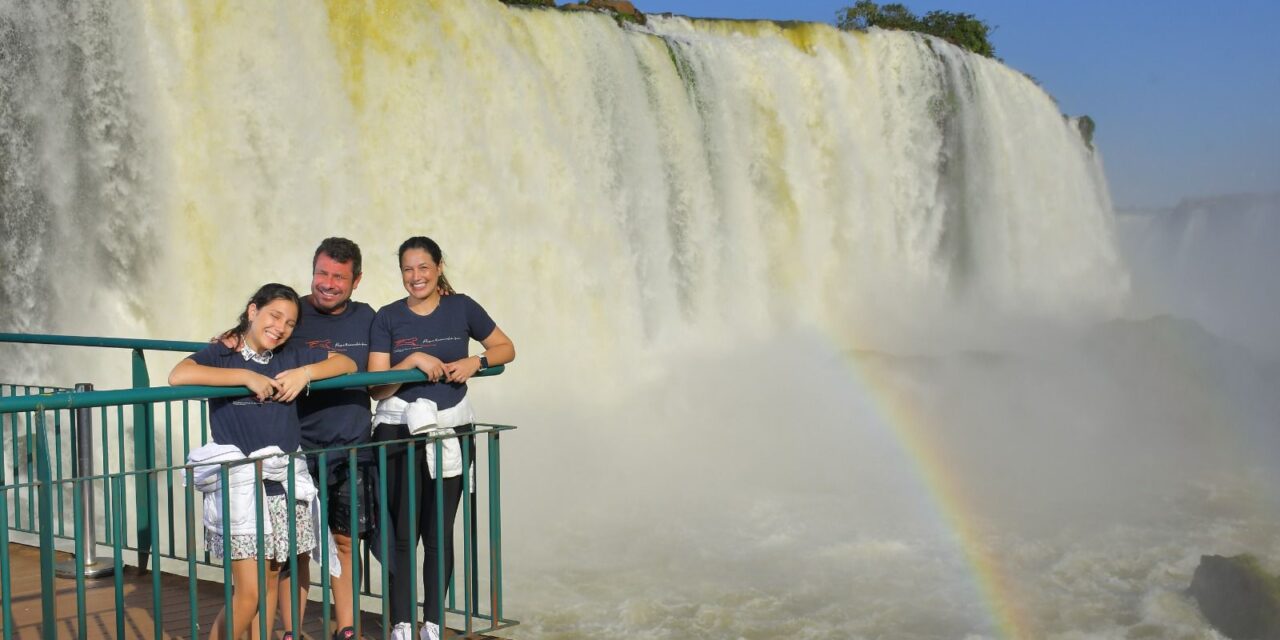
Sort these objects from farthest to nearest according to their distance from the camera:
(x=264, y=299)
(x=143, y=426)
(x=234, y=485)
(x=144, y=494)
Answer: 1. (x=144, y=494)
2. (x=143, y=426)
3. (x=264, y=299)
4. (x=234, y=485)

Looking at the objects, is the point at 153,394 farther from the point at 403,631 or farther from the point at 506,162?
the point at 506,162

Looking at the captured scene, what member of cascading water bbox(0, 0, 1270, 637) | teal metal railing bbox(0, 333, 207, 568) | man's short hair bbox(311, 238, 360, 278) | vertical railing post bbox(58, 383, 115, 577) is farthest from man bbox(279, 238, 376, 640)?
cascading water bbox(0, 0, 1270, 637)

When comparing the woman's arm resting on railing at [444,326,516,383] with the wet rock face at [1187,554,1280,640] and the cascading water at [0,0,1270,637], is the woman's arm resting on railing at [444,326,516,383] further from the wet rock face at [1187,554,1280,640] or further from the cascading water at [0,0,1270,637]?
the wet rock face at [1187,554,1280,640]

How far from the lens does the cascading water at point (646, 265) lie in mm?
12086

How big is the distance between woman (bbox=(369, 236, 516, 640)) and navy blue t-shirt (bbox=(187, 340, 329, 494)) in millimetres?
485

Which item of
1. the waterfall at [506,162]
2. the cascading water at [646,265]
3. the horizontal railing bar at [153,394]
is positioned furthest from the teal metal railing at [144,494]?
the waterfall at [506,162]

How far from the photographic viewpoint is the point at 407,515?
15.5ft

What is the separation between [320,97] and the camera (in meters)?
14.4

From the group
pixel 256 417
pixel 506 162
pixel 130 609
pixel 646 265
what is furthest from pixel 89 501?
pixel 646 265

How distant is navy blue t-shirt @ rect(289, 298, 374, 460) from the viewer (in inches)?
187

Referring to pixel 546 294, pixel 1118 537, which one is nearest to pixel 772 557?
pixel 1118 537

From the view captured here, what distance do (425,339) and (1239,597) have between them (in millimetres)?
7909

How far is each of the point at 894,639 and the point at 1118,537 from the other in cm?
442

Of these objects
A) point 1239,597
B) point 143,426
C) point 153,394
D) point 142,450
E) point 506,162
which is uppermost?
point 506,162
